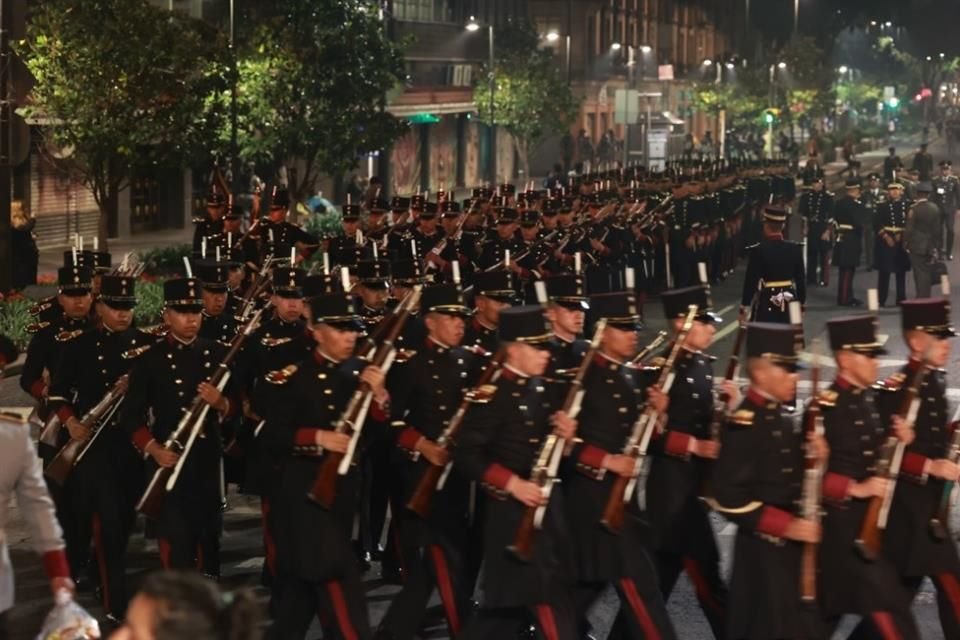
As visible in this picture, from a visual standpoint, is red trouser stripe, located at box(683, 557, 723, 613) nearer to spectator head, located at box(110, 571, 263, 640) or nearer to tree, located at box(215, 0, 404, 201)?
spectator head, located at box(110, 571, 263, 640)

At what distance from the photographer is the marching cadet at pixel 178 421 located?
10570mm

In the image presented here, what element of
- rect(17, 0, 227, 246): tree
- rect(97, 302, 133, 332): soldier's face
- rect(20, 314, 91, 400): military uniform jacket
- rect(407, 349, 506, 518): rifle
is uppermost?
rect(17, 0, 227, 246): tree

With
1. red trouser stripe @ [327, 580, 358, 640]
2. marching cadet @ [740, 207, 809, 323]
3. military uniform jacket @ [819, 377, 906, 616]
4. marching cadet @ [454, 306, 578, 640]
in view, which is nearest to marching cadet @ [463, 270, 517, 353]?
marching cadet @ [454, 306, 578, 640]

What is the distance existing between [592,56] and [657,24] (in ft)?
53.2

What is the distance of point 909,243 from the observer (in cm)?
2647

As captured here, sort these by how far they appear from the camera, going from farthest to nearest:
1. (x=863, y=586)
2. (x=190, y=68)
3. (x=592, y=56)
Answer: (x=592, y=56) → (x=190, y=68) → (x=863, y=586)

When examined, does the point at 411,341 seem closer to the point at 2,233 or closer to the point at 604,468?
the point at 604,468

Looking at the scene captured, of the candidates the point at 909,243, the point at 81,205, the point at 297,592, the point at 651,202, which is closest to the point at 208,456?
the point at 297,592

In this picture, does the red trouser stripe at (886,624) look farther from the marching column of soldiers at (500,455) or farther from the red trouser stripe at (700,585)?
the red trouser stripe at (700,585)

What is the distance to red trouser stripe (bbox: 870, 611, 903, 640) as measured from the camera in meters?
8.58

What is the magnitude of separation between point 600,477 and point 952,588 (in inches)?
67.8

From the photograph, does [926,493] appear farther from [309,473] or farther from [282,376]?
[282,376]

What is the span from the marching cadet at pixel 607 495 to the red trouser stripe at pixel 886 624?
0.96m

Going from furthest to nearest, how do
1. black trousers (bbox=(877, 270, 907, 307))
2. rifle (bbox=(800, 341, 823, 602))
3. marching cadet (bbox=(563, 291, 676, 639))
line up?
1. black trousers (bbox=(877, 270, 907, 307))
2. marching cadet (bbox=(563, 291, 676, 639))
3. rifle (bbox=(800, 341, 823, 602))
